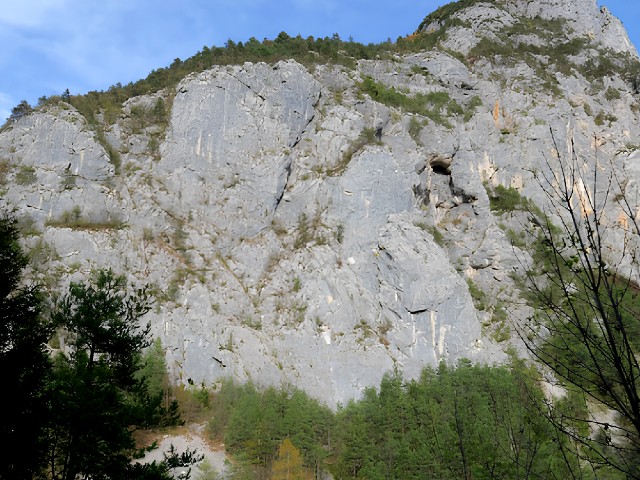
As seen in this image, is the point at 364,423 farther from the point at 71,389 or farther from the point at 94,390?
the point at 71,389

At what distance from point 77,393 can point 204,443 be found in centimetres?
1822

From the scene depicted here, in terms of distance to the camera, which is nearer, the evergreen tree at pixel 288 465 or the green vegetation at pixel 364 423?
the green vegetation at pixel 364 423

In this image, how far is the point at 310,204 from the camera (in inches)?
1567

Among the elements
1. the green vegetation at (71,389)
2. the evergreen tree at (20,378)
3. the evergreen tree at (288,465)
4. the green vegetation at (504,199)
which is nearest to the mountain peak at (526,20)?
the green vegetation at (504,199)

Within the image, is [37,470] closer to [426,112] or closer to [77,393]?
[77,393]

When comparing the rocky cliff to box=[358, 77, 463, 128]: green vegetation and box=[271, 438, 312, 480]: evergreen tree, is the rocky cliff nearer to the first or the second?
box=[358, 77, 463, 128]: green vegetation

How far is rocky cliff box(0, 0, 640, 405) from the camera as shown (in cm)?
3341

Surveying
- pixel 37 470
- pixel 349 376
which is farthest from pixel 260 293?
pixel 37 470

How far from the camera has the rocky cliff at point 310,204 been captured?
1315 inches

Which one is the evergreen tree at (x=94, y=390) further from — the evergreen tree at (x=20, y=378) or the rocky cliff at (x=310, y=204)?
the rocky cliff at (x=310, y=204)

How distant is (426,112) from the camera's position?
47.4 metres

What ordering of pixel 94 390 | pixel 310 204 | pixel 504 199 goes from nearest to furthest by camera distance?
pixel 94 390
pixel 310 204
pixel 504 199

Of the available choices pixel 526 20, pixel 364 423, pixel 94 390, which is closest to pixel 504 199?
pixel 364 423

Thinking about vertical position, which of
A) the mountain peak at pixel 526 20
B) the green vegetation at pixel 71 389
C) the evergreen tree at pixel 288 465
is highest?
the mountain peak at pixel 526 20
